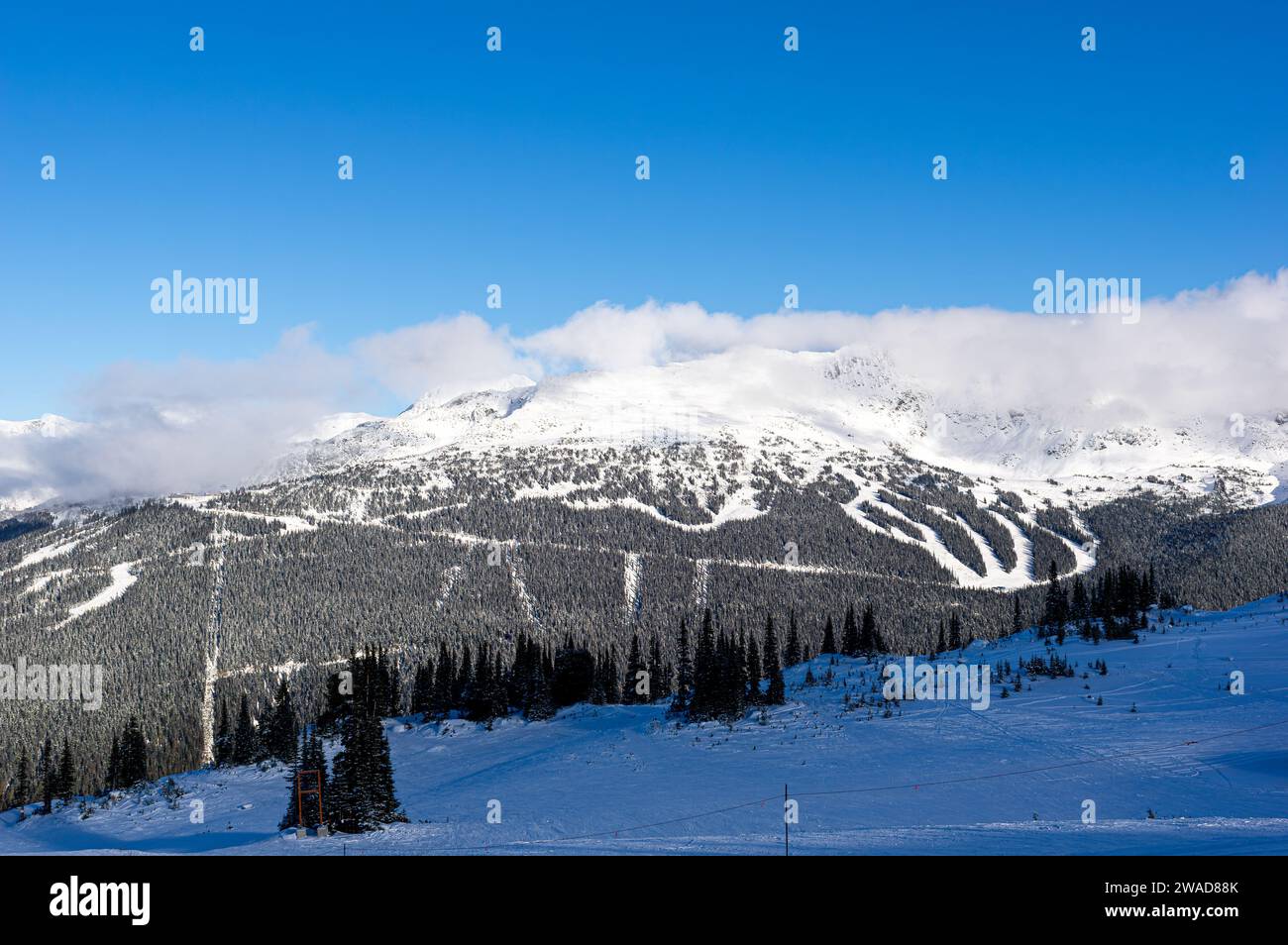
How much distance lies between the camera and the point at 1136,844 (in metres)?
26.2

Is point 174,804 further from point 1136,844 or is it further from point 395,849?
point 1136,844

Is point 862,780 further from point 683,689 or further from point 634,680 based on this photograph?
point 634,680

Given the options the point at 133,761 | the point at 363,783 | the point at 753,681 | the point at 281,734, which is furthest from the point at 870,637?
the point at 133,761

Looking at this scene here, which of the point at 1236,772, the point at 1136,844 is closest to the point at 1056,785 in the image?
the point at 1236,772

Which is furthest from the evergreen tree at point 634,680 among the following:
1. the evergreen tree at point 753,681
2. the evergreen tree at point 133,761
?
the evergreen tree at point 133,761

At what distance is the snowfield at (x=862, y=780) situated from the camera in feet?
109

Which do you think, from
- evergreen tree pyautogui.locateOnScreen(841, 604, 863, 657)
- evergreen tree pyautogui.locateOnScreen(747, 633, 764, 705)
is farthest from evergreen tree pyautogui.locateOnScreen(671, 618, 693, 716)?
evergreen tree pyautogui.locateOnScreen(841, 604, 863, 657)

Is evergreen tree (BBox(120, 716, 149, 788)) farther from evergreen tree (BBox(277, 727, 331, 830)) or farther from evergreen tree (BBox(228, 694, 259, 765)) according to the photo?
evergreen tree (BBox(277, 727, 331, 830))

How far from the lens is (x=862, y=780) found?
4822 centimetres

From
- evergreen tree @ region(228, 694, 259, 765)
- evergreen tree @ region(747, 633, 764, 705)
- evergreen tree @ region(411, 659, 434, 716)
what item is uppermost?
evergreen tree @ region(747, 633, 764, 705)

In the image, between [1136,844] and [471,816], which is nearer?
[1136,844]

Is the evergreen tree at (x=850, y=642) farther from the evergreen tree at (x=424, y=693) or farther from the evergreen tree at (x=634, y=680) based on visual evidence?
the evergreen tree at (x=424, y=693)

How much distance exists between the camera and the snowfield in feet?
109
